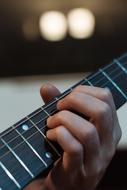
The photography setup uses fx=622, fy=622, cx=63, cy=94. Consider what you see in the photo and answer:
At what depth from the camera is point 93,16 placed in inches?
87.8

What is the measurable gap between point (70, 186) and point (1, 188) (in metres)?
0.11

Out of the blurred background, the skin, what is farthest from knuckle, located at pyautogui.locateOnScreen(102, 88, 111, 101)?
the blurred background

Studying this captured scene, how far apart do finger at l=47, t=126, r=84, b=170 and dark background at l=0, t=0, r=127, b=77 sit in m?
1.41

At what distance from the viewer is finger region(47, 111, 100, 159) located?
81cm

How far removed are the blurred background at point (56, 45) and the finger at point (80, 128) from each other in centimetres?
134

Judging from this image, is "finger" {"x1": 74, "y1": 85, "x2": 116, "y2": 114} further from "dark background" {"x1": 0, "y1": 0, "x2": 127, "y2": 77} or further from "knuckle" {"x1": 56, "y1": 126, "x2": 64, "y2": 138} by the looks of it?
"dark background" {"x1": 0, "y1": 0, "x2": 127, "y2": 77}

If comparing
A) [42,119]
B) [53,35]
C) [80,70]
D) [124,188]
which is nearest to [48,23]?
[53,35]

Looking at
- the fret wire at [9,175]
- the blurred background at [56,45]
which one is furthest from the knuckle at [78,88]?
the blurred background at [56,45]

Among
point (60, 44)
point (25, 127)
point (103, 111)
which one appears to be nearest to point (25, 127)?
point (25, 127)

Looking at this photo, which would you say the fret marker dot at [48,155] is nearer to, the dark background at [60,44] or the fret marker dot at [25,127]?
the fret marker dot at [25,127]

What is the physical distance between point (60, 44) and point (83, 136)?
146 cm

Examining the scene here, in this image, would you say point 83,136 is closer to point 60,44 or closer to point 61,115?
point 61,115

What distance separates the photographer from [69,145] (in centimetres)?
80

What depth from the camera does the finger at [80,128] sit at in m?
0.81
